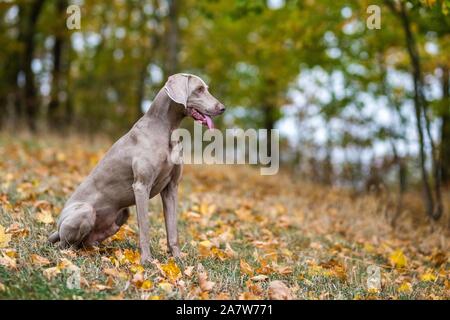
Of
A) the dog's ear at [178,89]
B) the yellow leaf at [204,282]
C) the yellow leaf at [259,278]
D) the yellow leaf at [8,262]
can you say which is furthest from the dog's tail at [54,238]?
the yellow leaf at [259,278]

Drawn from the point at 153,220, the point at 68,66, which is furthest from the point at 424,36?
the point at 68,66

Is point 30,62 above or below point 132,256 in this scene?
above

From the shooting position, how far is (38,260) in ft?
14.6

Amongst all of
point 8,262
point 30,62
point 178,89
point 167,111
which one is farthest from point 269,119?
point 8,262

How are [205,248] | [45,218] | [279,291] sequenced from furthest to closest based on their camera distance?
1. [45,218]
2. [205,248]
3. [279,291]

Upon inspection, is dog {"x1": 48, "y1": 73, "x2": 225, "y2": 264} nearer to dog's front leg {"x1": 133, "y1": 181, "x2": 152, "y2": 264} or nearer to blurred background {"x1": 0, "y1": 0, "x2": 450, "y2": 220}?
dog's front leg {"x1": 133, "y1": 181, "x2": 152, "y2": 264}

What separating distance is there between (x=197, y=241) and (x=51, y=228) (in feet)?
5.43

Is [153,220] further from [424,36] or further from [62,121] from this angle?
[62,121]

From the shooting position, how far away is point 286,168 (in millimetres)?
16219

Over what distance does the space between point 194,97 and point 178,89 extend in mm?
164

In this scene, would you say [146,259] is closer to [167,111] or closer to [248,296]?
[248,296]

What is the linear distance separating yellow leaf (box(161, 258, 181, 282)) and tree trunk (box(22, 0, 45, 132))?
1227 centimetres

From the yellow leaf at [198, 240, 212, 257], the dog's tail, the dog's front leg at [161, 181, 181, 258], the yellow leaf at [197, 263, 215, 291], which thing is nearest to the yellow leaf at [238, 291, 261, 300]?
the yellow leaf at [197, 263, 215, 291]

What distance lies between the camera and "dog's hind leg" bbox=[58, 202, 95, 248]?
4.86 meters
